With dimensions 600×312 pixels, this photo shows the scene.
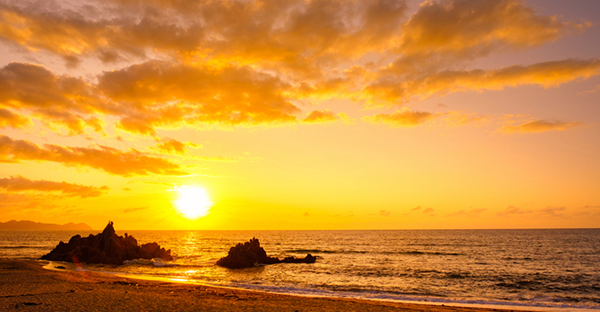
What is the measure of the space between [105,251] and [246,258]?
24.0 m

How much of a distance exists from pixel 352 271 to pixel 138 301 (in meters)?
31.5

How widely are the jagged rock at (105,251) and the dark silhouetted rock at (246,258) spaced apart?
15.7 metres

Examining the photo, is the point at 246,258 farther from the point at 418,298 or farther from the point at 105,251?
the point at 418,298

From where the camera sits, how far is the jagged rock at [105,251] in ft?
182

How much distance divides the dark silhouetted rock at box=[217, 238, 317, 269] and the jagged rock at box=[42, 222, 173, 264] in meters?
15.7

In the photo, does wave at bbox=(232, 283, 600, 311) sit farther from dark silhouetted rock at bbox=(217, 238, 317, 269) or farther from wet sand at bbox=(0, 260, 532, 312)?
dark silhouetted rock at bbox=(217, 238, 317, 269)

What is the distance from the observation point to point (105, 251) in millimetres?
56031

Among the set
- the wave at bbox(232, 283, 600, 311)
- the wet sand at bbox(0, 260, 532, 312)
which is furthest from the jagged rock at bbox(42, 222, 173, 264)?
the wave at bbox(232, 283, 600, 311)

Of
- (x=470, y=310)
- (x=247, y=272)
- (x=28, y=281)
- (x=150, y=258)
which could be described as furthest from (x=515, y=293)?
(x=150, y=258)

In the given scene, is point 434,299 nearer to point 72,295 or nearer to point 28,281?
point 72,295

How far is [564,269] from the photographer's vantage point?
49812 millimetres

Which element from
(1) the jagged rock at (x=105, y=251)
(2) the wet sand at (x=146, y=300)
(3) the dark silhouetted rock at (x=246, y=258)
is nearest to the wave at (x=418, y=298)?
(2) the wet sand at (x=146, y=300)

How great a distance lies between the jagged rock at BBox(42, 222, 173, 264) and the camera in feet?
182

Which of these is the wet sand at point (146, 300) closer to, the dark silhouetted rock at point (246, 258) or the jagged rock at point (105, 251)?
the dark silhouetted rock at point (246, 258)
